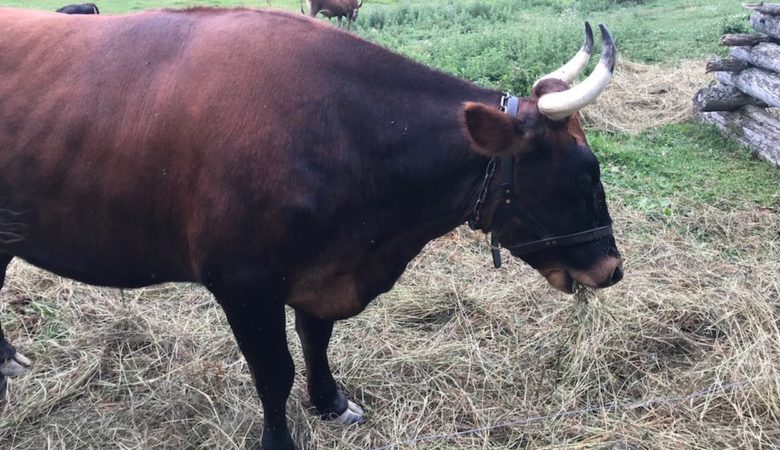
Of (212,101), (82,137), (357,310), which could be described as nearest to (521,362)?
(357,310)

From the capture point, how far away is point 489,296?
490 cm

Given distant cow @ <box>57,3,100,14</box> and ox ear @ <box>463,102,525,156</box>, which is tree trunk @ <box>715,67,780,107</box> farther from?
distant cow @ <box>57,3,100,14</box>

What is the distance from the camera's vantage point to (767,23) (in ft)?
25.2

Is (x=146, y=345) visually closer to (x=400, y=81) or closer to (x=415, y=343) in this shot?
(x=415, y=343)

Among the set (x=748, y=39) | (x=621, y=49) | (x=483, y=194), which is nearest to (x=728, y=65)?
(x=748, y=39)

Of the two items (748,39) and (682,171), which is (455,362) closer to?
(682,171)

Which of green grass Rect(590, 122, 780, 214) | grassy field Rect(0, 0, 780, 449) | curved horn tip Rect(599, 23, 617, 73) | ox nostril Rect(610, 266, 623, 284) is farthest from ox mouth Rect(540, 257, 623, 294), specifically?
green grass Rect(590, 122, 780, 214)

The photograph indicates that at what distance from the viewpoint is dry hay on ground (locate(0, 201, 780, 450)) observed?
3.79 meters

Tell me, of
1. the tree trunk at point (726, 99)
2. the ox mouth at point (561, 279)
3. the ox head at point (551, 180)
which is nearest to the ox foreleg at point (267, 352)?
the ox head at point (551, 180)

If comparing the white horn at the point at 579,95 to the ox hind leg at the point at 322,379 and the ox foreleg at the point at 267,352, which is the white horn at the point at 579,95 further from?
the ox hind leg at the point at 322,379

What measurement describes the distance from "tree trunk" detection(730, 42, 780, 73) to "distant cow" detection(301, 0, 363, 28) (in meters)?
13.9

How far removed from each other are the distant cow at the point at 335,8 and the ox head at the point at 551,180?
18.2 meters

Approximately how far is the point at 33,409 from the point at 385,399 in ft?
6.41

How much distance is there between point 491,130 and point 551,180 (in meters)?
0.42
